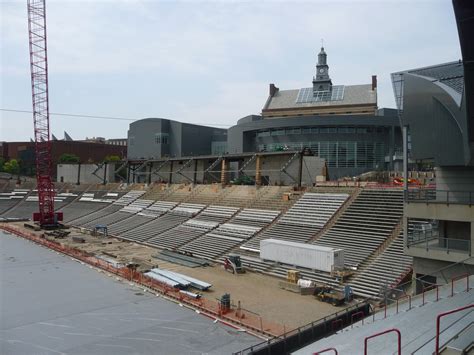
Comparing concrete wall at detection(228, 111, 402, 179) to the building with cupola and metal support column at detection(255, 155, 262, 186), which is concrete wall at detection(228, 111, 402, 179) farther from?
metal support column at detection(255, 155, 262, 186)

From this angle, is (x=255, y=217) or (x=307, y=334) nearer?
(x=307, y=334)

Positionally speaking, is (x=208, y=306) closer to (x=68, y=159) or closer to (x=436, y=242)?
(x=436, y=242)

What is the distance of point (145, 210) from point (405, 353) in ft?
168

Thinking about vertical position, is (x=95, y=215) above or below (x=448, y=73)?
below

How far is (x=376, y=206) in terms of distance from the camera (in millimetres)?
34188

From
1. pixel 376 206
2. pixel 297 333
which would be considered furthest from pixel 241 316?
pixel 376 206

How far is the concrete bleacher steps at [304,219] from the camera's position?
1369 inches

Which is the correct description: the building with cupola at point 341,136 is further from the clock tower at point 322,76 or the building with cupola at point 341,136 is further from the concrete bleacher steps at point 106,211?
the concrete bleacher steps at point 106,211

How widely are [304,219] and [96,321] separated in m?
22.9

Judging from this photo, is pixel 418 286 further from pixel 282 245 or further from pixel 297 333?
pixel 282 245

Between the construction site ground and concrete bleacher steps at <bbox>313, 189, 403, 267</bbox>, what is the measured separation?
5942 millimetres

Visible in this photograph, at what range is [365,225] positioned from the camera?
3212 cm

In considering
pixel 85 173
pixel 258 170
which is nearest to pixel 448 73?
pixel 258 170

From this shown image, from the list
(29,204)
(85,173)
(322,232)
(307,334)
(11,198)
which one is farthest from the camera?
(85,173)
